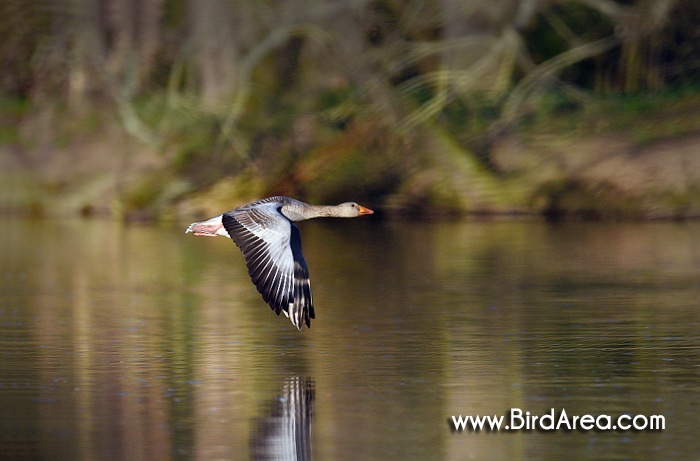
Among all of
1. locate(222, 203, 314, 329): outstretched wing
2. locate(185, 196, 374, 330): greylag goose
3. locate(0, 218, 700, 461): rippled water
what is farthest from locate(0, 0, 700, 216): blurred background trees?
locate(222, 203, 314, 329): outstretched wing

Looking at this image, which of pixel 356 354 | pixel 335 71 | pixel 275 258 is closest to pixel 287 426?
pixel 275 258

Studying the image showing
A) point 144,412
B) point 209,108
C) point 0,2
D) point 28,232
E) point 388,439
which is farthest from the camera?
point 0,2

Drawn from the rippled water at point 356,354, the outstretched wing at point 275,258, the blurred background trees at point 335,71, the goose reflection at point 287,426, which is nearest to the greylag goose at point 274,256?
the outstretched wing at point 275,258

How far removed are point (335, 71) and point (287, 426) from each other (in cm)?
2671

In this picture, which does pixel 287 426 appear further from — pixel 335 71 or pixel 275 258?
pixel 335 71

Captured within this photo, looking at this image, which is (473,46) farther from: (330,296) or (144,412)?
(144,412)

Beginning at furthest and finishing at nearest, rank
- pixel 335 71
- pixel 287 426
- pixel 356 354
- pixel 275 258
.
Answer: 1. pixel 335 71
2. pixel 356 354
3. pixel 275 258
4. pixel 287 426

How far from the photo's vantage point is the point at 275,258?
14406 millimetres

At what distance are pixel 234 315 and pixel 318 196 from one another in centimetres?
1679

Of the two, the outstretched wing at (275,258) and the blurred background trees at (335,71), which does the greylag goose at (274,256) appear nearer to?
the outstretched wing at (275,258)

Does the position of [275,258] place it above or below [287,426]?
above

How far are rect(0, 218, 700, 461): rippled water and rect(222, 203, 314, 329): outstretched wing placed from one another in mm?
577

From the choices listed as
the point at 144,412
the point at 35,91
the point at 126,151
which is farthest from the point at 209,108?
the point at 144,412

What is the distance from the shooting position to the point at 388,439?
11.0 meters
